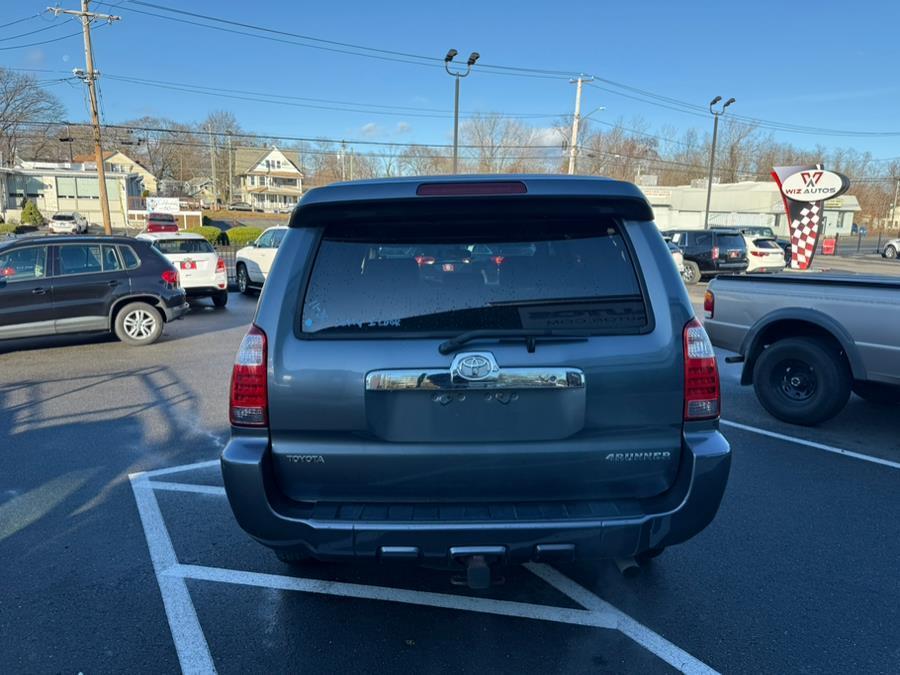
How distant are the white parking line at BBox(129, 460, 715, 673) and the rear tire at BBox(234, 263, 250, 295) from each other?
1393 centimetres

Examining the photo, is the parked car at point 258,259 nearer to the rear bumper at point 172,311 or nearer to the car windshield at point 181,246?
the car windshield at point 181,246

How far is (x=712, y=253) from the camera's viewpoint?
20516 mm

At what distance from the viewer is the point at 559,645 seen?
2.66 meters

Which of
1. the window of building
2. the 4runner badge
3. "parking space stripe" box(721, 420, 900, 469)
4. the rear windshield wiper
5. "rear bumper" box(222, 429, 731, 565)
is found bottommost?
"parking space stripe" box(721, 420, 900, 469)

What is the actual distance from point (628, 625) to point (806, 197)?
688 inches

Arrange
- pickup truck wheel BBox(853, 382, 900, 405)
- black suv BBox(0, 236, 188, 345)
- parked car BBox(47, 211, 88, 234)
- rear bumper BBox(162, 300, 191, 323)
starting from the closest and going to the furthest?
pickup truck wheel BBox(853, 382, 900, 405) → black suv BBox(0, 236, 188, 345) → rear bumper BBox(162, 300, 191, 323) → parked car BBox(47, 211, 88, 234)

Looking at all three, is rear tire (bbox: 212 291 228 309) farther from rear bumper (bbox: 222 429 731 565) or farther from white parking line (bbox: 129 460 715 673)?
rear bumper (bbox: 222 429 731 565)

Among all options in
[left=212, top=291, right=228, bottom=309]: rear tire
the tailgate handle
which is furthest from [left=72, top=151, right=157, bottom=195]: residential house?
the tailgate handle

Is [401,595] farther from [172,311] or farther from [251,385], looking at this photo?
[172,311]

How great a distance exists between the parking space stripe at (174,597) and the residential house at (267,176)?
91203 millimetres

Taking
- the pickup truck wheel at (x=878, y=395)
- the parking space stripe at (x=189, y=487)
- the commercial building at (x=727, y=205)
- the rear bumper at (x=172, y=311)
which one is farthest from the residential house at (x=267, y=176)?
the parking space stripe at (x=189, y=487)

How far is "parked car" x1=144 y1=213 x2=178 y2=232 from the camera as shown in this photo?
34.8m

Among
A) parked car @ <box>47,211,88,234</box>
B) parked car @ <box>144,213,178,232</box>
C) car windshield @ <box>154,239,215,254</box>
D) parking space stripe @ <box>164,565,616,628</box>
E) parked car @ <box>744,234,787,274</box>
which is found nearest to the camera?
parking space stripe @ <box>164,565,616,628</box>

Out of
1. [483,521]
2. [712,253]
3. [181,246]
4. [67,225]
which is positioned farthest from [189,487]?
[67,225]
